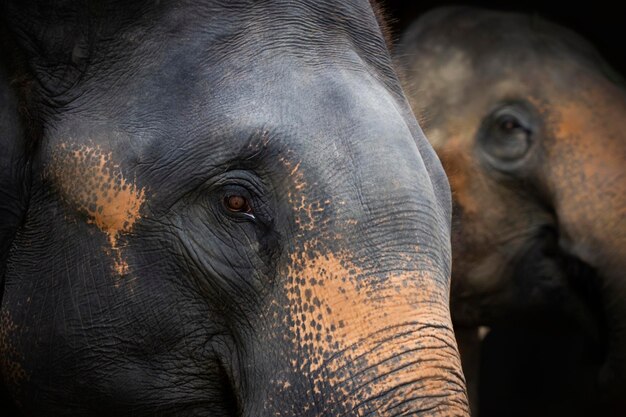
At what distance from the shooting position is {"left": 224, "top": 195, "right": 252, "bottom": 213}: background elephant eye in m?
1.99

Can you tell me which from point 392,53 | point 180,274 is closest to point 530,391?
point 392,53

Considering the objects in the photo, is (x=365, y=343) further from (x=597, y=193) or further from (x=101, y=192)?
(x=597, y=193)

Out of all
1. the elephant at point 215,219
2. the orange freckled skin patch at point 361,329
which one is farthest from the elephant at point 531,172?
the orange freckled skin patch at point 361,329

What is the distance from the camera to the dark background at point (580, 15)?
13.7 ft

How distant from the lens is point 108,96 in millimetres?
2098

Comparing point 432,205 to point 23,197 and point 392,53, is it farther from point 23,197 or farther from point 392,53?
point 23,197

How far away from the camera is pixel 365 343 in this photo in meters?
1.83

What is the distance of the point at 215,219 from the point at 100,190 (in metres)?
0.22

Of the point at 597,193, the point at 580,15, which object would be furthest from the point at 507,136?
the point at 580,15

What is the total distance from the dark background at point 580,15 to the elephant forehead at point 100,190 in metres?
2.22

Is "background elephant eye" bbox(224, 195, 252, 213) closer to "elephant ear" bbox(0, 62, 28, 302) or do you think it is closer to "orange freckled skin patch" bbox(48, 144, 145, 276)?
"orange freckled skin patch" bbox(48, 144, 145, 276)

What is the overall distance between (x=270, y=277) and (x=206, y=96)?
0.35 m

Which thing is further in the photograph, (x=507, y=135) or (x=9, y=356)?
(x=507, y=135)

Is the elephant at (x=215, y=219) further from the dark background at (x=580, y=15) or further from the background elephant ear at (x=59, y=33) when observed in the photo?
the dark background at (x=580, y=15)
